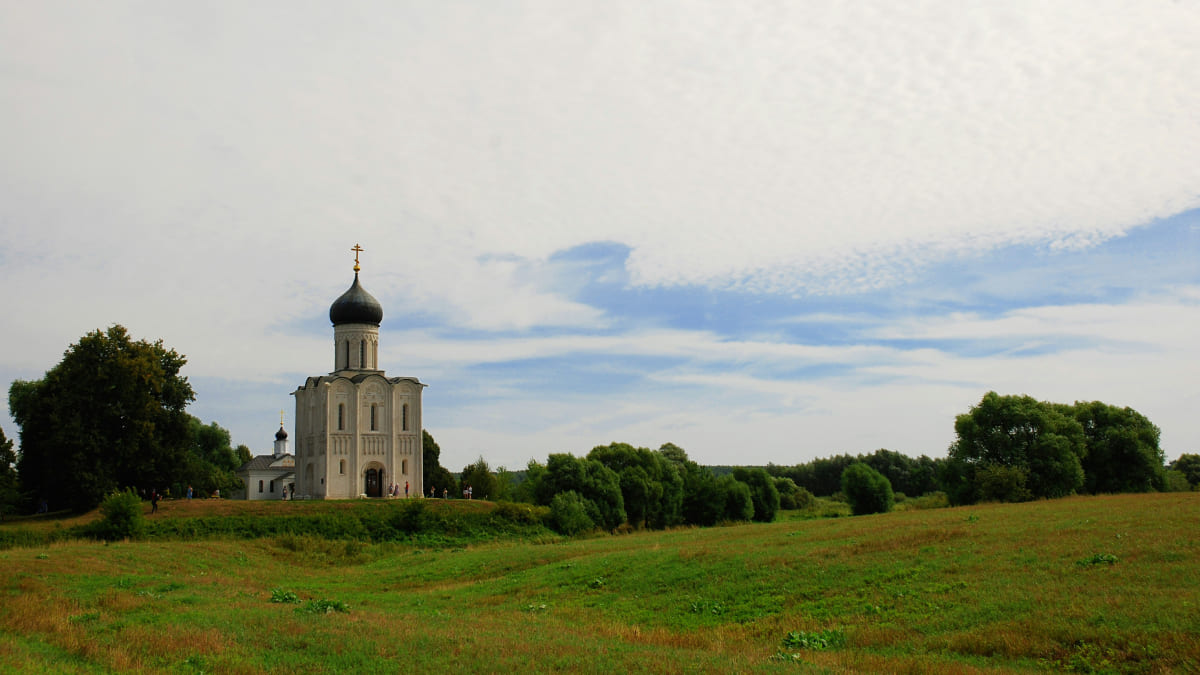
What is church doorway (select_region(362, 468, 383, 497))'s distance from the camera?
64375mm

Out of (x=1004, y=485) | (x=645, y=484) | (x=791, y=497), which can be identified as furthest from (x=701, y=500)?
(x=791, y=497)

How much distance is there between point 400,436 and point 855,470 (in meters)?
40.1

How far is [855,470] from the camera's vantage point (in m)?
76.1

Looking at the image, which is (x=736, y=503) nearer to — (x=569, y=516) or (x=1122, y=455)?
(x=569, y=516)

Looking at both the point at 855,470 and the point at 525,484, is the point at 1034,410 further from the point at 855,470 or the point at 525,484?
the point at 525,484

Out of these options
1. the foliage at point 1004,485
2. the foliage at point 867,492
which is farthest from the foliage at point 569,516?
the foliage at point 867,492

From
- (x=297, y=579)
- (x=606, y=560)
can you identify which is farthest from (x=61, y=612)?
(x=606, y=560)

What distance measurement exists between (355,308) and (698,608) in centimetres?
5127

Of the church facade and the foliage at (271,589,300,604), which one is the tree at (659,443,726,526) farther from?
the foliage at (271,589,300,604)

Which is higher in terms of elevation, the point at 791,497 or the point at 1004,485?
the point at 1004,485

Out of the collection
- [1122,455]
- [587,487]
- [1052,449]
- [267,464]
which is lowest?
[587,487]

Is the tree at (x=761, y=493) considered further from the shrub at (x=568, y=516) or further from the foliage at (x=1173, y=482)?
the foliage at (x=1173, y=482)

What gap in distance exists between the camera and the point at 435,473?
9012cm

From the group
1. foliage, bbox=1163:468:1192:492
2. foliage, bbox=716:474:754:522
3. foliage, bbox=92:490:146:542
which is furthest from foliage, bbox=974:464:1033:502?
foliage, bbox=92:490:146:542
